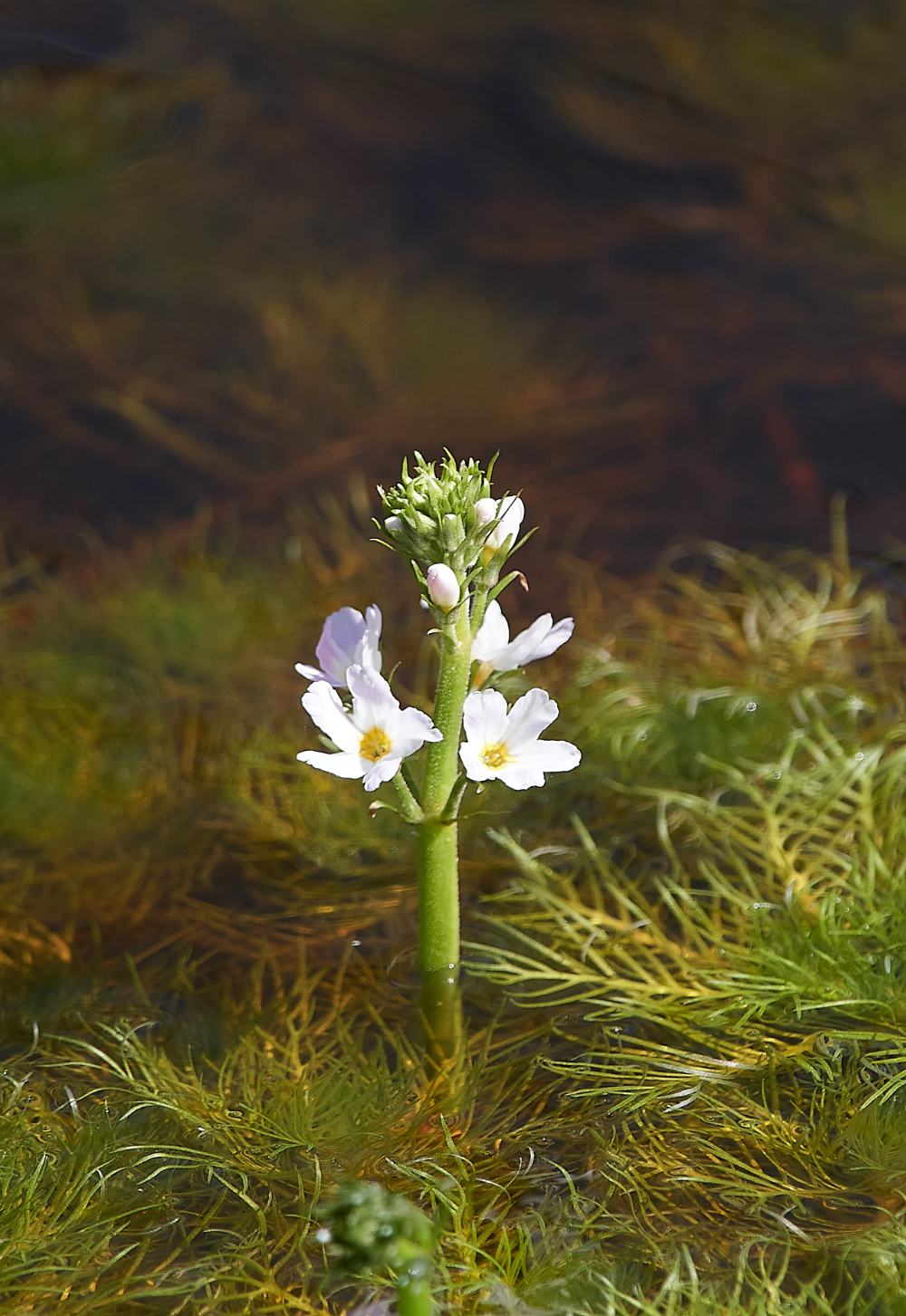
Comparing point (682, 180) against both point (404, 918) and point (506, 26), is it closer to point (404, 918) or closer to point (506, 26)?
point (506, 26)

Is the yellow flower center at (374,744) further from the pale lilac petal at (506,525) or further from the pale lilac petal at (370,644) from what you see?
the pale lilac petal at (506,525)

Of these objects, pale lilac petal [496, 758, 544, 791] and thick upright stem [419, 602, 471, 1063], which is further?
thick upright stem [419, 602, 471, 1063]

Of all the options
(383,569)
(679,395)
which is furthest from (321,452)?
(679,395)

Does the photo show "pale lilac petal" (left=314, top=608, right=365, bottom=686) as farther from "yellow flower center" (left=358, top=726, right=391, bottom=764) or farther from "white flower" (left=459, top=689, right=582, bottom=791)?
"white flower" (left=459, top=689, right=582, bottom=791)

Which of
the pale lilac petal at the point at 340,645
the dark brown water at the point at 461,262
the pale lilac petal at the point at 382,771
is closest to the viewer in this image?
the pale lilac petal at the point at 382,771

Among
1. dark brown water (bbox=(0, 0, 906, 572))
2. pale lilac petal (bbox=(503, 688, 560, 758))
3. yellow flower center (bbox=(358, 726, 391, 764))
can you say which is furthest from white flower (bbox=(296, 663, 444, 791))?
dark brown water (bbox=(0, 0, 906, 572))

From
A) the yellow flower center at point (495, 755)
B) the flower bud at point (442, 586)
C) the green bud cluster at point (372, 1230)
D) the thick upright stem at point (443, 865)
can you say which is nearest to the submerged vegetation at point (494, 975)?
the thick upright stem at point (443, 865)

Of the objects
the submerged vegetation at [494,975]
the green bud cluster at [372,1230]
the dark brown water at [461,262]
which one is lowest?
the green bud cluster at [372,1230]

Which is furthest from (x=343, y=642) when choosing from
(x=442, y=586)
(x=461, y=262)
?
(x=461, y=262)
